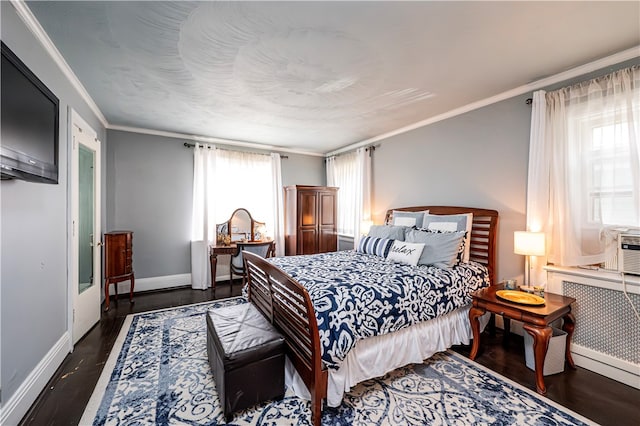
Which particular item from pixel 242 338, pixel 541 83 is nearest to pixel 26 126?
pixel 242 338

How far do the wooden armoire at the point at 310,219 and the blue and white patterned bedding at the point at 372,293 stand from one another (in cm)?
194

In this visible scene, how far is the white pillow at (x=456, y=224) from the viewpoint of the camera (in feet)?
10.00

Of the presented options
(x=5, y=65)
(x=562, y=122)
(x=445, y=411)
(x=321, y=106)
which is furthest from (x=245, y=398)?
(x=562, y=122)

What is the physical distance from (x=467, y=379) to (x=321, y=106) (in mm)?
3116

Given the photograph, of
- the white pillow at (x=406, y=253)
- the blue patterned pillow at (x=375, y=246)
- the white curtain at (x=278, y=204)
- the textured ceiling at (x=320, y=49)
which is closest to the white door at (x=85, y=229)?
the textured ceiling at (x=320, y=49)

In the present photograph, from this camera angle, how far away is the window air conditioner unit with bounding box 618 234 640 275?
6.82 feet

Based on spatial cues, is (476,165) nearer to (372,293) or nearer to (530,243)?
(530,243)

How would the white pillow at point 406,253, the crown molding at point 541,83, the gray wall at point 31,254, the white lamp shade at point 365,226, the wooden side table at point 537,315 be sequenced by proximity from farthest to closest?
1. the white lamp shade at point 365,226
2. the white pillow at point 406,253
3. the crown molding at point 541,83
4. the wooden side table at point 537,315
5. the gray wall at point 31,254

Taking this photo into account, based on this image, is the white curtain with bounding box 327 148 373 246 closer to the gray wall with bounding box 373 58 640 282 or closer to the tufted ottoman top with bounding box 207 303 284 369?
the gray wall with bounding box 373 58 640 282

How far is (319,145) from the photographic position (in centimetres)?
523

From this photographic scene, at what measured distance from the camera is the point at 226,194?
4.82m

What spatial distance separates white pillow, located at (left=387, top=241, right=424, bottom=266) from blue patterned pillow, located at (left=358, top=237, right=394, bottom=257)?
0.18 m

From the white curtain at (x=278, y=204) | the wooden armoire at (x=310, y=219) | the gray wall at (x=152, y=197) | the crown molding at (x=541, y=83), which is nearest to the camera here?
the crown molding at (x=541, y=83)

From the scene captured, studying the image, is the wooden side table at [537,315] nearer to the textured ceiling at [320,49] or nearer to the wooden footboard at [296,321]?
the wooden footboard at [296,321]
